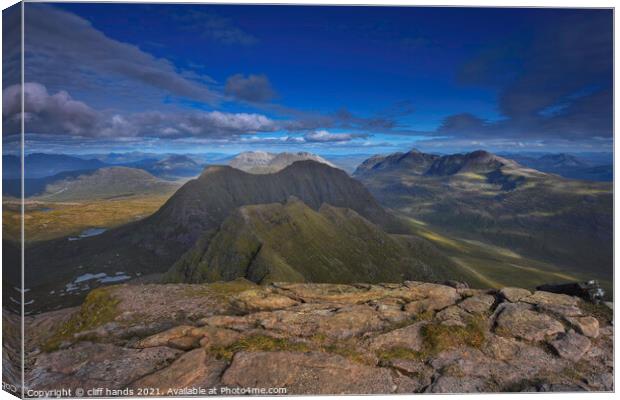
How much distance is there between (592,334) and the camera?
54.8ft

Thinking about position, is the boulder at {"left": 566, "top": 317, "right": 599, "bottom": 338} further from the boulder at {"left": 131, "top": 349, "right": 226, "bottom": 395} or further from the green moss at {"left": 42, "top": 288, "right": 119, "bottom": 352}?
the green moss at {"left": 42, "top": 288, "right": 119, "bottom": 352}

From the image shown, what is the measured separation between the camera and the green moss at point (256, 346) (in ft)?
50.9

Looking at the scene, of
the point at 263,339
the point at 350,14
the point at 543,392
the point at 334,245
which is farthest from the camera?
the point at 334,245

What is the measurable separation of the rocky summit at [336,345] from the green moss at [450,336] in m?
0.05

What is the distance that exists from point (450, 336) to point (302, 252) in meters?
62.7

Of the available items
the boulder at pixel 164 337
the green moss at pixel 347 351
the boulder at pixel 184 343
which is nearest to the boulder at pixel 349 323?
the green moss at pixel 347 351

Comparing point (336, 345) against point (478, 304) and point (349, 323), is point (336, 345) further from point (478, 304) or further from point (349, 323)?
point (478, 304)

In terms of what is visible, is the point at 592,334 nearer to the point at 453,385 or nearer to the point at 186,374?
the point at 453,385

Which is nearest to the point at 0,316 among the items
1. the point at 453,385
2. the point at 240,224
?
the point at 453,385

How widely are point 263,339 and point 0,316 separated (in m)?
12.4

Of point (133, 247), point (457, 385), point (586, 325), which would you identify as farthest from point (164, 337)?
point (133, 247)

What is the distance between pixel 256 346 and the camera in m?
15.8

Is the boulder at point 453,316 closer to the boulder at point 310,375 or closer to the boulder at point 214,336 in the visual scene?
the boulder at point 310,375

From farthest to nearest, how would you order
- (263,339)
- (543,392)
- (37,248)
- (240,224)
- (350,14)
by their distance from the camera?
(37,248), (240,224), (350,14), (263,339), (543,392)
